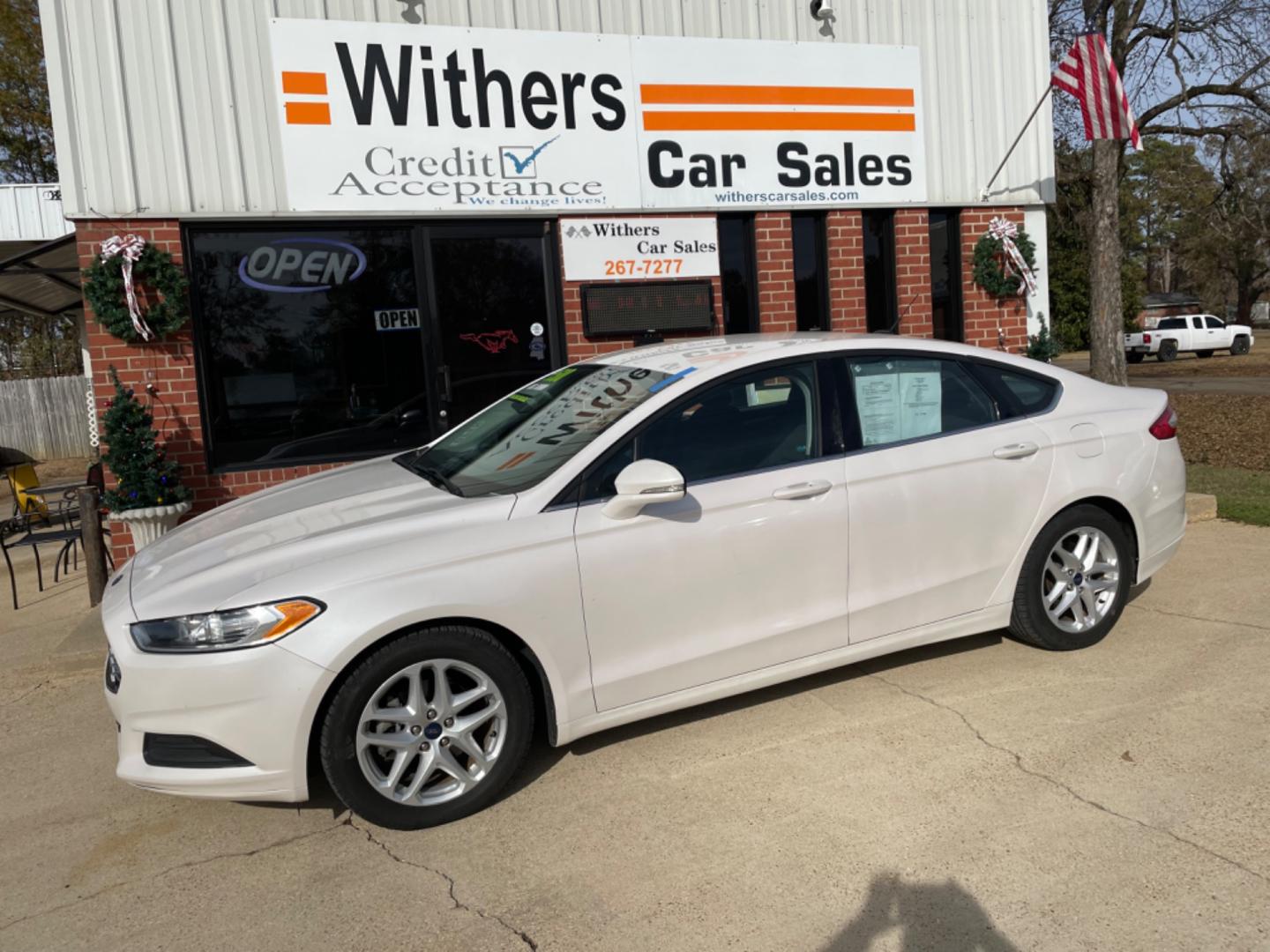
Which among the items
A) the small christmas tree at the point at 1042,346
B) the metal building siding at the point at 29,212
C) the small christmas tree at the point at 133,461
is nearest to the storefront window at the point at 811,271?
the small christmas tree at the point at 1042,346

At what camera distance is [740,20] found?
8641 mm

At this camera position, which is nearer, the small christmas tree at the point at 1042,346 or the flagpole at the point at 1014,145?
the flagpole at the point at 1014,145

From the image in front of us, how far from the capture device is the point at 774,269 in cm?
900

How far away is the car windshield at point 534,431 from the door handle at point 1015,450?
1594 mm

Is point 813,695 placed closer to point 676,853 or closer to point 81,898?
point 676,853

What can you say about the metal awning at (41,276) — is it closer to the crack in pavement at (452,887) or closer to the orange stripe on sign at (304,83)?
the orange stripe on sign at (304,83)

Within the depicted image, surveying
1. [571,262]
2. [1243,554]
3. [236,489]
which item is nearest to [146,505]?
[236,489]

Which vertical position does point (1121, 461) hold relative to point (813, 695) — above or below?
above

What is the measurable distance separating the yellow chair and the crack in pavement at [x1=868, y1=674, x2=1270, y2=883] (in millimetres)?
9897

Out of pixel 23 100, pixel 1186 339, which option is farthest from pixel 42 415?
pixel 1186 339

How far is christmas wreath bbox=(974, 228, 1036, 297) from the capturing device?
9641 millimetres

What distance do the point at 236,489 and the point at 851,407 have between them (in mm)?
5157

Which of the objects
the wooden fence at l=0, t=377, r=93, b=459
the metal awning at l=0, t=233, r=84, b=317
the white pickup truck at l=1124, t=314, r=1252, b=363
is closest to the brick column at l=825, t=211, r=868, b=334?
the metal awning at l=0, t=233, r=84, b=317

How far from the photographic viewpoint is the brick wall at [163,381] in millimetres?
7074
